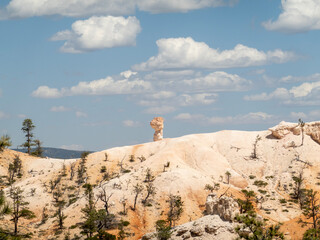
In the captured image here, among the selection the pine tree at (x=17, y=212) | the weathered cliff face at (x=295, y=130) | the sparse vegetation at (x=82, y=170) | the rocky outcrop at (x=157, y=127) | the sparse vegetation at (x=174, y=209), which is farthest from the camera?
the rocky outcrop at (x=157, y=127)

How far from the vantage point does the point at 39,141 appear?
156125 mm

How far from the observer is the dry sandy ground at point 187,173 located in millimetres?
92125

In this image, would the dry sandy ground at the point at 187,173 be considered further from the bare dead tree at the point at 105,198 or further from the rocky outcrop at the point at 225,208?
the rocky outcrop at the point at 225,208

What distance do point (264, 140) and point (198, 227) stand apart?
74694 millimetres

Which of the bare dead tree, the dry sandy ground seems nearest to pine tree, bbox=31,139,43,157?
the dry sandy ground

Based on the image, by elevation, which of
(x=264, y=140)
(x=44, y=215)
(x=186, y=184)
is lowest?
(x=44, y=215)

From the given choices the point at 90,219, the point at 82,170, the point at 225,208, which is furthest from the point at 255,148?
the point at 90,219

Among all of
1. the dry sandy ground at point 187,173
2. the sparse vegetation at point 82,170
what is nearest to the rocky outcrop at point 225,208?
the dry sandy ground at point 187,173

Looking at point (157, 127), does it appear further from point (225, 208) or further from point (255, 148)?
point (225, 208)

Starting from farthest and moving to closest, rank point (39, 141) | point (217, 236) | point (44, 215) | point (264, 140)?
1. point (39, 141)
2. point (264, 140)
3. point (44, 215)
4. point (217, 236)

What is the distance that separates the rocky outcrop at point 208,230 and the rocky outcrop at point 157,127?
75.4 meters

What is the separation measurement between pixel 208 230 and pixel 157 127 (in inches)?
3172

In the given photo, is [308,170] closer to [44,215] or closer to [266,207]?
[266,207]

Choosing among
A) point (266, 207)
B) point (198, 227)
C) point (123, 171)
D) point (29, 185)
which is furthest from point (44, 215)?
point (266, 207)
